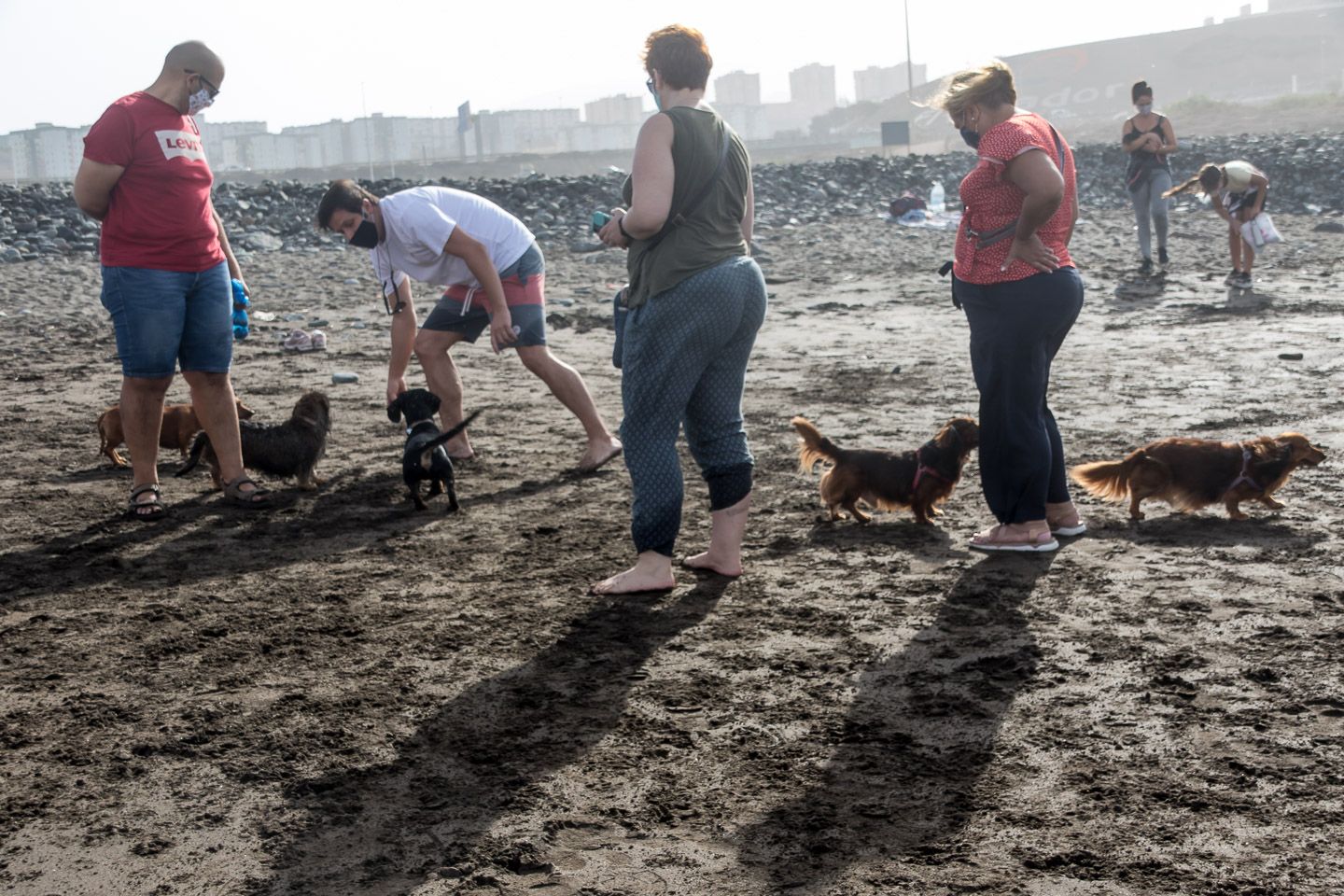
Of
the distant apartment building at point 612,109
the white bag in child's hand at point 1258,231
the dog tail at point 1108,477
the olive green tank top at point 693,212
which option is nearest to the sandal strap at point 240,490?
the olive green tank top at point 693,212

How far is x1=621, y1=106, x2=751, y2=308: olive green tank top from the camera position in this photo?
4496mm

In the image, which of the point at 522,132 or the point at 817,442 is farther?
the point at 522,132

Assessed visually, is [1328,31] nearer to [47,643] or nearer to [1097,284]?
[1097,284]

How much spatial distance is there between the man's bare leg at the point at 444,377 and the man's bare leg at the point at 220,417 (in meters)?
1.09

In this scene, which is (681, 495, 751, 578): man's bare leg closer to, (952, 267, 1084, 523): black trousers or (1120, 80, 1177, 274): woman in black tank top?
(952, 267, 1084, 523): black trousers

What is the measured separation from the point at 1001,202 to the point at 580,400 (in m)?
2.98

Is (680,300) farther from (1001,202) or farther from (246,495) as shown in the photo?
(246,495)

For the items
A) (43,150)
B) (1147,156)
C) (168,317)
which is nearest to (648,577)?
(168,317)

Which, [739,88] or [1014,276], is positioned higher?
[739,88]

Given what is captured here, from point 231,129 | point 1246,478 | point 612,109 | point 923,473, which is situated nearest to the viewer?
point 1246,478

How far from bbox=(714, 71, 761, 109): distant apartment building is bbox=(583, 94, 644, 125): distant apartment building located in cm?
1264

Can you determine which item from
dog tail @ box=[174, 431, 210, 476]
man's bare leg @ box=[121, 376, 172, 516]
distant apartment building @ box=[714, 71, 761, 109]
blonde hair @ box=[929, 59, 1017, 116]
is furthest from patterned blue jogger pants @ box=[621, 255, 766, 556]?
distant apartment building @ box=[714, 71, 761, 109]

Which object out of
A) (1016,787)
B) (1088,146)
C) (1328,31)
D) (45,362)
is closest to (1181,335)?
(1016,787)

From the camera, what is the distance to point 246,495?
6582 millimetres
